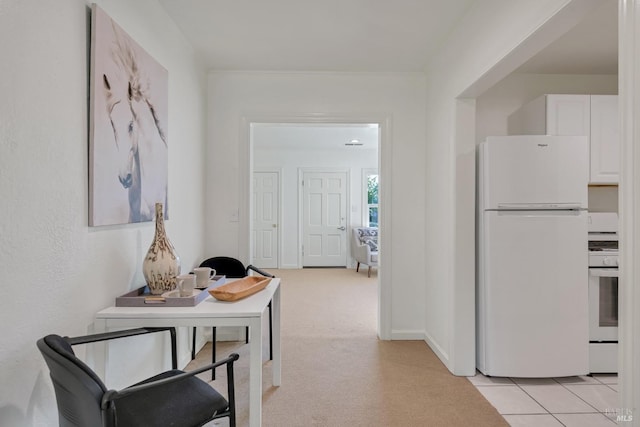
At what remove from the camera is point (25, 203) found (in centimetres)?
115


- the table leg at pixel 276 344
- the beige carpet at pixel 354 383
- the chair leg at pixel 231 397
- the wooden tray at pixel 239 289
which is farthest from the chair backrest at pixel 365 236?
the chair leg at pixel 231 397

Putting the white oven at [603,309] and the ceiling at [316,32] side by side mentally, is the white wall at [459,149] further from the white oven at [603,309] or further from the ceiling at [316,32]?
the white oven at [603,309]

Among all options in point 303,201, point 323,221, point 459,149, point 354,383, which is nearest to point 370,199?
point 323,221

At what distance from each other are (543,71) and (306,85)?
2.09 metres

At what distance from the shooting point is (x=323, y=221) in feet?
23.2

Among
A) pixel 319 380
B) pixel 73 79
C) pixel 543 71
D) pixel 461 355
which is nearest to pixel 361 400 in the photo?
pixel 319 380

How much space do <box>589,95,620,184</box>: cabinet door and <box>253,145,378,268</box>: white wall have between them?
4388 millimetres

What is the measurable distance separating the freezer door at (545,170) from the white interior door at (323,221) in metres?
4.77

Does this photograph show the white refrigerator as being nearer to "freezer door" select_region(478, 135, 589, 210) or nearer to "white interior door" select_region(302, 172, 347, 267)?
"freezer door" select_region(478, 135, 589, 210)

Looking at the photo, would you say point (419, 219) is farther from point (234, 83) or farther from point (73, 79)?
point (73, 79)

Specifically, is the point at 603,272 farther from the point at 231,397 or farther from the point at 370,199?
the point at 370,199

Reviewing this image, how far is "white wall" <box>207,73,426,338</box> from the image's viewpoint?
316 centimetres

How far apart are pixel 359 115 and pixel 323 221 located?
13.3ft

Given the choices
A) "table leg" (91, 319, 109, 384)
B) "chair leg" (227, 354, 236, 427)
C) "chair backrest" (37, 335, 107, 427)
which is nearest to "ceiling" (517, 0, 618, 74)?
"chair leg" (227, 354, 236, 427)
